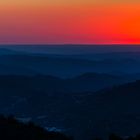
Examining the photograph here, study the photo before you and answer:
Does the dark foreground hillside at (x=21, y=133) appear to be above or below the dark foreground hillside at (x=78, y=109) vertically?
above

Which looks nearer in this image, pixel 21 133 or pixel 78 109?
pixel 21 133

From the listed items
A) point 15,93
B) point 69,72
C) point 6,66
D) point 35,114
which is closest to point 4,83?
point 15,93

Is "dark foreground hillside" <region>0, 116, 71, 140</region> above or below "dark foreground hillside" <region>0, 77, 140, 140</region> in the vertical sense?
above

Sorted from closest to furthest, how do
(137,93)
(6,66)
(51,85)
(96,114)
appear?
(96,114), (137,93), (51,85), (6,66)

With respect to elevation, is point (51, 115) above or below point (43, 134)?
below

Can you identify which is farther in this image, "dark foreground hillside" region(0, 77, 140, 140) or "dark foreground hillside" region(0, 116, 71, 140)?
"dark foreground hillside" region(0, 77, 140, 140)

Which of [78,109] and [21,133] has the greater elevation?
[21,133]

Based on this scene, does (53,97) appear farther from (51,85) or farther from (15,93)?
(51,85)

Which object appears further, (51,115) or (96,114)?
(51,115)

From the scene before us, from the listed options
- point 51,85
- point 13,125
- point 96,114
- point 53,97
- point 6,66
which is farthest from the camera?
point 6,66

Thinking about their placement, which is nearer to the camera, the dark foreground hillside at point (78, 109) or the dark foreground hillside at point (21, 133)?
the dark foreground hillside at point (21, 133)
